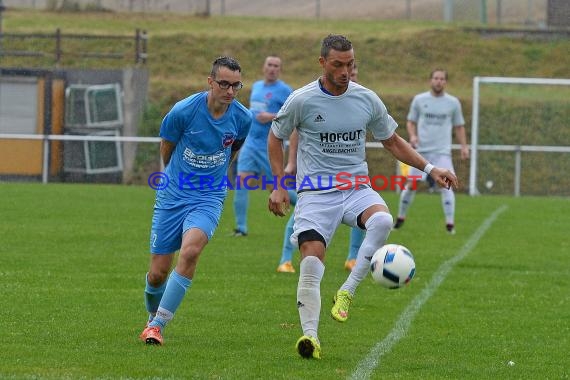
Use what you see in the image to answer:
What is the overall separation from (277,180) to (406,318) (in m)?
2.09

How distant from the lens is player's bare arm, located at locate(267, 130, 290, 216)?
24.9ft

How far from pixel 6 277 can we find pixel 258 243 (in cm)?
438

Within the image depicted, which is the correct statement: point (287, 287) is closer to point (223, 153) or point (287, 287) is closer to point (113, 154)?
point (223, 153)

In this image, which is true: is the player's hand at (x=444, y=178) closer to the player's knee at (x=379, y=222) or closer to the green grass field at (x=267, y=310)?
the player's knee at (x=379, y=222)

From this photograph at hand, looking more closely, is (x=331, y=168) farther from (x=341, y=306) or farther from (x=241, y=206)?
(x=241, y=206)

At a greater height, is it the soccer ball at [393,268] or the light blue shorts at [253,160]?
the light blue shorts at [253,160]

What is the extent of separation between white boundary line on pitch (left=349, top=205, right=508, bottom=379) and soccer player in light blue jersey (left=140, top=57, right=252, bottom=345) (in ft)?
4.31

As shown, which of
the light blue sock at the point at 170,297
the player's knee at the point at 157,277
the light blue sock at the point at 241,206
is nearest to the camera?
the light blue sock at the point at 170,297

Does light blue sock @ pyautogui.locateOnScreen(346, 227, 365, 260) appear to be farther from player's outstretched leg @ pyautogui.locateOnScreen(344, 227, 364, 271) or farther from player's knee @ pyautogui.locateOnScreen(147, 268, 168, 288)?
player's knee @ pyautogui.locateOnScreen(147, 268, 168, 288)

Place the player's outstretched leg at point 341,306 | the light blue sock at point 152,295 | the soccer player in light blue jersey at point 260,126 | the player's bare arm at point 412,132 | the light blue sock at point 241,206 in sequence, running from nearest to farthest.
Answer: the player's outstretched leg at point 341,306
the light blue sock at point 152,295
the soccer player in light blue jersey at point 260,126
the light blue sock at point 241,206
the player's bare arm at point 412,132

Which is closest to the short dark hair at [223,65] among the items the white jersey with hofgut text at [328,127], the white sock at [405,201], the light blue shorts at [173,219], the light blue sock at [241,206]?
the white jersey with hofgut text at [328,127]

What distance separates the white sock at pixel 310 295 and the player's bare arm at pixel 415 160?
3.23 feet

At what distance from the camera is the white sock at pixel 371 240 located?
763cm

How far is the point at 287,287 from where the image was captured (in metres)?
11.0
